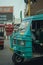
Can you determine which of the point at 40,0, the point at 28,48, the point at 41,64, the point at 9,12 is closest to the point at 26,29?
the point at 28,48

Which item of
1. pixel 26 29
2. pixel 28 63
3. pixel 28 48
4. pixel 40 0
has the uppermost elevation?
pixel 40 0

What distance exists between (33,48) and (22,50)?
0.69 metres

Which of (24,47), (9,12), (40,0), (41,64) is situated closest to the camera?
(24,47)

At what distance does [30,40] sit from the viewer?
41.9ft

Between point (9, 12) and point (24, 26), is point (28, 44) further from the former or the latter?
point (9, 12)

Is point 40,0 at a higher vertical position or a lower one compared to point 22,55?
higher

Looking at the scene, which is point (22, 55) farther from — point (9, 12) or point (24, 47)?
point (9, 12)

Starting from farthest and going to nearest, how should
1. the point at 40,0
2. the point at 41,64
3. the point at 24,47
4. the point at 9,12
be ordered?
the point at 9,12 < the point at 40,0 < the point at 41,64 < the point at 24,47

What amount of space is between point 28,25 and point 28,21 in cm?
24

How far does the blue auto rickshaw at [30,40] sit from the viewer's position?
41.7 ft

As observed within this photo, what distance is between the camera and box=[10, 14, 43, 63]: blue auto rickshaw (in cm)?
1270

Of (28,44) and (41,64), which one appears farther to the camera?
(41,64)

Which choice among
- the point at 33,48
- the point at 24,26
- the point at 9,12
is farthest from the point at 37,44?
the point at 9,12

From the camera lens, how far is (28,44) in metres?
12.7
